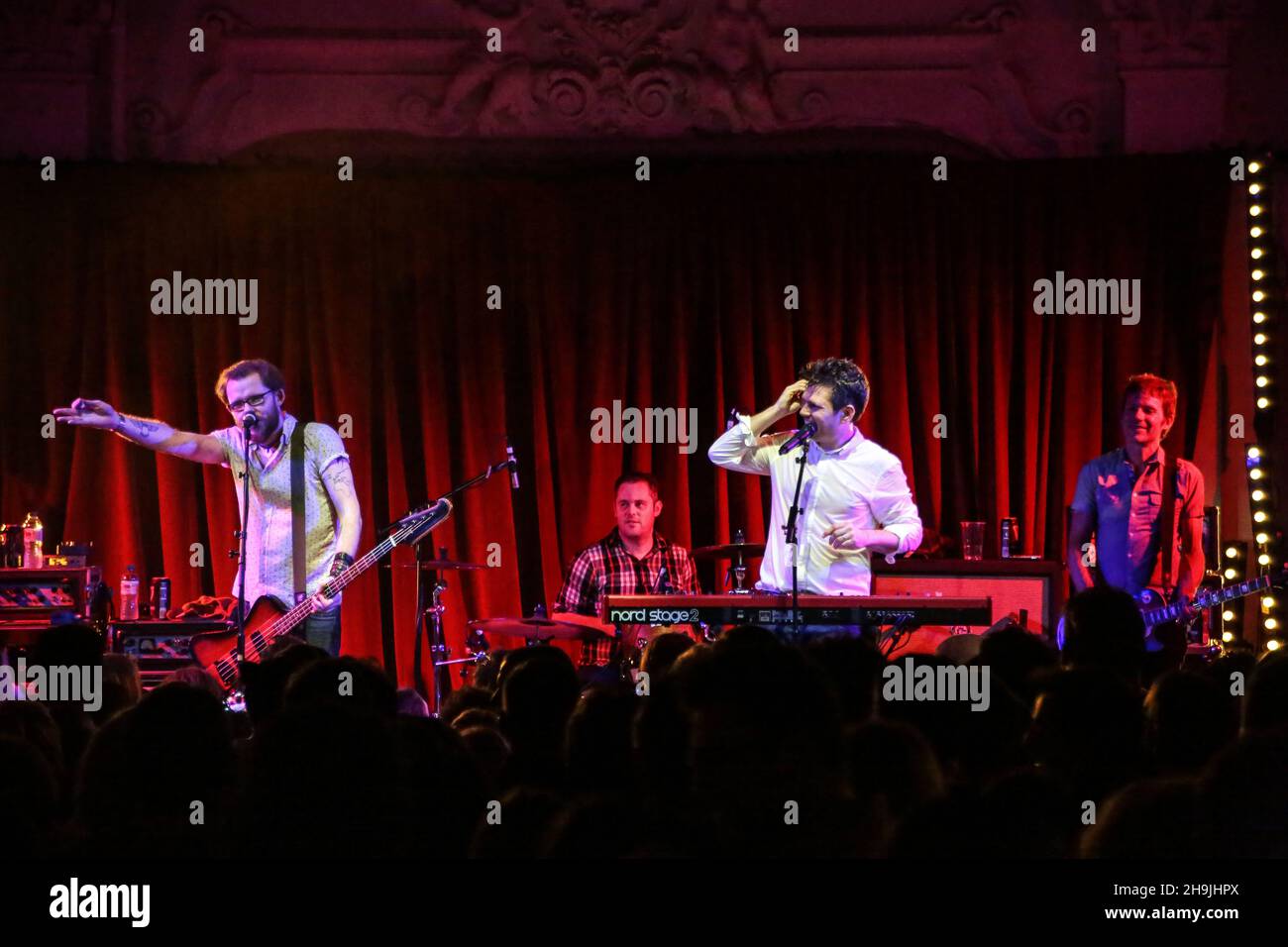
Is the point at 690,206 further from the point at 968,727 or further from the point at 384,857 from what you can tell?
the point at 384,857

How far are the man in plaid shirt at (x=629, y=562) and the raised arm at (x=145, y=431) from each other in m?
1.85

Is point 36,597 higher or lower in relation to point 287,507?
lower

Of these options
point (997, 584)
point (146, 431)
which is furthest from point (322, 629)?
point (997, 584)

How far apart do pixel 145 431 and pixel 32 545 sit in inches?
70.8

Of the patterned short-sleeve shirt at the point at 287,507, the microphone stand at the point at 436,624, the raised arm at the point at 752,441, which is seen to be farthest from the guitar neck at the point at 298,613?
the raised arm at the point at 752,441

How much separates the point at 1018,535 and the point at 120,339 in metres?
5.29

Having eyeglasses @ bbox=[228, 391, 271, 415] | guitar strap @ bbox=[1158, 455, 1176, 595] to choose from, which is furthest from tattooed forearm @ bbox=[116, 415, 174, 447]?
guitar strap @ bbox=[1158, 455, 1176, 595]

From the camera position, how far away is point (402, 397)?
9117mm

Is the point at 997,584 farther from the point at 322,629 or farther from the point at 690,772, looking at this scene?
the point at 690,772

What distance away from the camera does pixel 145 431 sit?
6.89 m

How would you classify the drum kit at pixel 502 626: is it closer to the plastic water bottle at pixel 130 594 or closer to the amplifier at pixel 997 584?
the amplifier at pixel 997 584

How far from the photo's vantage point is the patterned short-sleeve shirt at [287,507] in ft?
22.1

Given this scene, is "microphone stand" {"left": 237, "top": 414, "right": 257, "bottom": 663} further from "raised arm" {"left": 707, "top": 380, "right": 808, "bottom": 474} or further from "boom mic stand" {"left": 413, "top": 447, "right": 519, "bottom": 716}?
"raised arm" {"left": 707, "top": 380, "right": 808, "bottom": 474}
